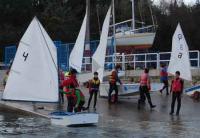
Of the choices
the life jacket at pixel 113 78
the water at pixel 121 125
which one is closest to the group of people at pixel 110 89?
the life jacket at pixel 113 78

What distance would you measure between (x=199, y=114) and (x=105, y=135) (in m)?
6.39

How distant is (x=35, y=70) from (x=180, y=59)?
1057cm

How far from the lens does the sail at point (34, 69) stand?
1919cm

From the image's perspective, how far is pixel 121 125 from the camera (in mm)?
18875

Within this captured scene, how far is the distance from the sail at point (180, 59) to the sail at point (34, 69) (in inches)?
395

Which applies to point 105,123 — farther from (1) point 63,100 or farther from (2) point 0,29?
(2) point 0,29

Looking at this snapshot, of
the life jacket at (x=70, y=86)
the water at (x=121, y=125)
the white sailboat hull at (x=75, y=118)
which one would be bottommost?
the water at (x=121, y=125)

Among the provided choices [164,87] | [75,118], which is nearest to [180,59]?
[164,87]

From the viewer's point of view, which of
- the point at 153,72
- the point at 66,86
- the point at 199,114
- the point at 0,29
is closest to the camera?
the point at 66,86

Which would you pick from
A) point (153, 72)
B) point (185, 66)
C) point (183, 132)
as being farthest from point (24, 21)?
point (183, 132)

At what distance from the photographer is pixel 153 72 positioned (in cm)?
3278

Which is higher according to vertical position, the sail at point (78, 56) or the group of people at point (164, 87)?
the sail at point (78, 56)

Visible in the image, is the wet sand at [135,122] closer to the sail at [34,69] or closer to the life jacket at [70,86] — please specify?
the sail at [34,69]

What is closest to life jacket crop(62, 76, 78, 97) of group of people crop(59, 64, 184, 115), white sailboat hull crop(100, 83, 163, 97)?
group of people crop(59, 64, 184, 115)
